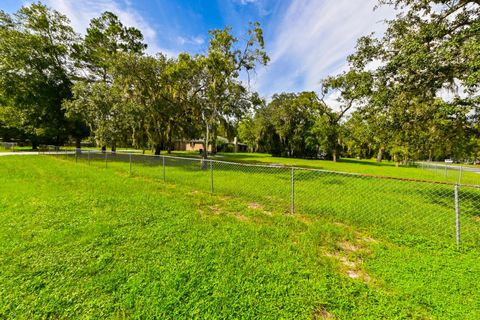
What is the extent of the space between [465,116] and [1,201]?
14.5 metres

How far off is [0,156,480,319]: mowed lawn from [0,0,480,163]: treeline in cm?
523

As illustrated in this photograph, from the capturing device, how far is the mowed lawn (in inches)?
80.3

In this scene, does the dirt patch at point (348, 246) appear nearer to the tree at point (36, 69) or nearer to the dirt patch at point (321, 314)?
the dirt patch at point (321, 314)

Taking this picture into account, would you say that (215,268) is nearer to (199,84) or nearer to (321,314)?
(321,314)

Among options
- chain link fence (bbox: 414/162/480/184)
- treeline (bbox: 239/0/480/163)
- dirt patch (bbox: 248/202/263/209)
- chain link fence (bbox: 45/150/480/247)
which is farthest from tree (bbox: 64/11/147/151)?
chain link fence (bbox: 414/162/480/184)

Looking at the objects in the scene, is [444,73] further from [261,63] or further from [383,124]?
[261,63]

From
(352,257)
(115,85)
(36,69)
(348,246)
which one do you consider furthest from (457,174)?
(36,69)

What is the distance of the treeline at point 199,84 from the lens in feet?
20.2

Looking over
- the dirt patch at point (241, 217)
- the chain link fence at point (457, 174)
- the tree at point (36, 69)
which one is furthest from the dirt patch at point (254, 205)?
the tree at point (36, 69)

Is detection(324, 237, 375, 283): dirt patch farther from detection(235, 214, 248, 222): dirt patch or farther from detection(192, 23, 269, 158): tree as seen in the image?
detection(192, 23, 269, 158): tree

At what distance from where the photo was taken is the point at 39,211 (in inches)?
176

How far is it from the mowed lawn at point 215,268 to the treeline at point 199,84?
17.2 ft

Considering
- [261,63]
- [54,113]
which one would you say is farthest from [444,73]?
[54,113]

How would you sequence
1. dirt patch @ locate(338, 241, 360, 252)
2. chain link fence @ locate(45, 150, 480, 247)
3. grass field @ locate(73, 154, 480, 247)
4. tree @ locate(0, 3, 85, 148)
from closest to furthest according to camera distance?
dirt patch @ locate(338, 241, 360, 252)
chain link fence @ locate(45, 150, 480, 247)
grass field @ locate(73, 154, 480, 247)
tree @ locate(0, 3, 85, 148)
